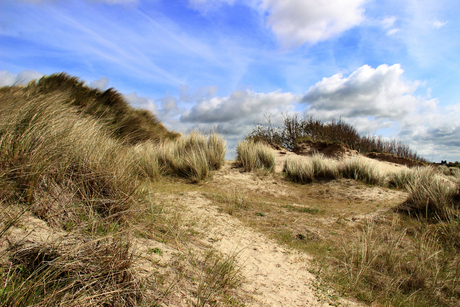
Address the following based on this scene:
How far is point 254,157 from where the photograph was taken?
987 cm

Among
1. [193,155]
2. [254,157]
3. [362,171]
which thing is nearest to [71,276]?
[193,155]

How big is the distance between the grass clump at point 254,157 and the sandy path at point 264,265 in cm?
505

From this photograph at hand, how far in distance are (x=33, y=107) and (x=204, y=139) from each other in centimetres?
650

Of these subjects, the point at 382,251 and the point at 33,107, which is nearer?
the point at 382,251

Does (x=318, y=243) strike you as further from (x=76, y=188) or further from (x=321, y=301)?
(x=76, y=188)

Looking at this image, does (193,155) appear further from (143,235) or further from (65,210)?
(65,210)

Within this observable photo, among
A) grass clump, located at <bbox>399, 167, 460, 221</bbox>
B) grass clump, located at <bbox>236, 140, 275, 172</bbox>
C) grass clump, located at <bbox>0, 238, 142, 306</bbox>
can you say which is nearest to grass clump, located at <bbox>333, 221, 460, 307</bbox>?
grass clump, located at <bbox>399, 167, 460, 221</bbox>

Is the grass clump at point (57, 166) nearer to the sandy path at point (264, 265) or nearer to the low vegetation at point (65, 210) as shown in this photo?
the low vegetation at point (65, 210)

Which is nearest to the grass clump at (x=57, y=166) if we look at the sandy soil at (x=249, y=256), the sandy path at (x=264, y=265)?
the sandy soil at (x=249, y=256)

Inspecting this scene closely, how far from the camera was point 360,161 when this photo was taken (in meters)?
9.52

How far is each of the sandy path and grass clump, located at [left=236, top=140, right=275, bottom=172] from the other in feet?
16.6

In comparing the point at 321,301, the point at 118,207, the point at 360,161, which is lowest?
the point at 321,301

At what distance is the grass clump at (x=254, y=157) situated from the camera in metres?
9.77

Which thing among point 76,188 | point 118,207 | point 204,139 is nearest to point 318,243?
point 118,207
